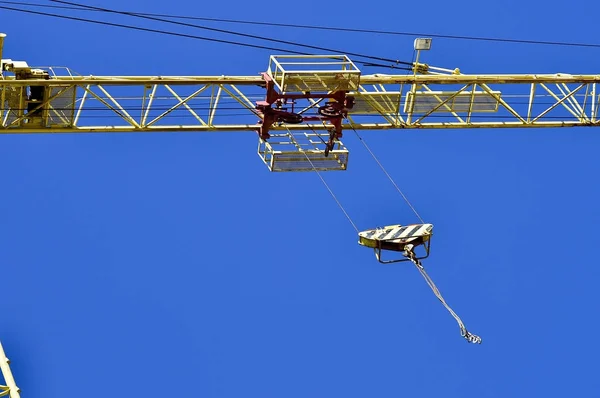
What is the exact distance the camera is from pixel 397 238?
69.2 m

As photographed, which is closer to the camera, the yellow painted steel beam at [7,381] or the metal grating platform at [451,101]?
the yellow painted steel beam at [7,381]

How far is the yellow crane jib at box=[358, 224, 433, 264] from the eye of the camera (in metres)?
69.0

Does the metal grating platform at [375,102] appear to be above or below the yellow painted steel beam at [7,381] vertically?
above

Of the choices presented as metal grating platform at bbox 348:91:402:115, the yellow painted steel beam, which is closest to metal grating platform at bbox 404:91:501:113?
metal grating platform at bbox 348:91:402:115

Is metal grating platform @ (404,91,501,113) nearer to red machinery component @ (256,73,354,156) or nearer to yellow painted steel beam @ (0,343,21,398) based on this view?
red machinery component @ (256,73,354,156)

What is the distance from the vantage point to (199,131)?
74438 mm

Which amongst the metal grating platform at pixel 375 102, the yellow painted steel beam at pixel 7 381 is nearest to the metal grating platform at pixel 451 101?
the metal grating platform at pixel 375 102

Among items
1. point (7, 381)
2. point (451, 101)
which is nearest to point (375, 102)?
point (451, 101)

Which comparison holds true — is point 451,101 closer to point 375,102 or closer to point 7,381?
point 375,102

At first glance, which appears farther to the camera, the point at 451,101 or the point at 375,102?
the point at 451,101

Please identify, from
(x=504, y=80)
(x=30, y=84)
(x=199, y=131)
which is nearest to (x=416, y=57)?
(x=504, y=80)

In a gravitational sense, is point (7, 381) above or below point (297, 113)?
below

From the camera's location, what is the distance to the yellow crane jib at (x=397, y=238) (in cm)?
6900

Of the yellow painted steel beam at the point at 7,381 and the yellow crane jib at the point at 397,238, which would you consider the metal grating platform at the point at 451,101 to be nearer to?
the yellow crane jib at the point at 397,238
